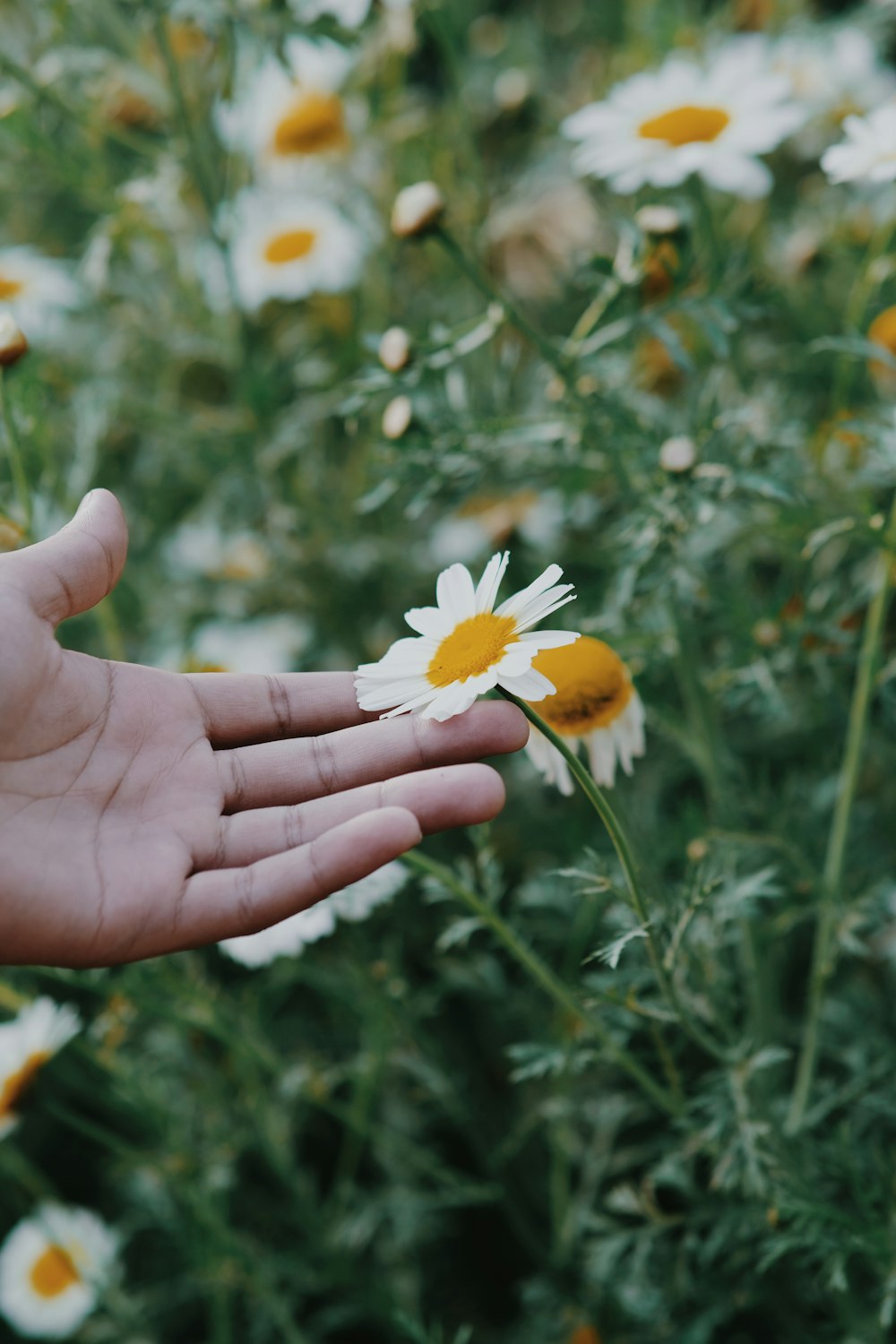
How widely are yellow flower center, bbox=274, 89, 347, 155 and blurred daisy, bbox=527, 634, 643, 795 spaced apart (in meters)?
1.83

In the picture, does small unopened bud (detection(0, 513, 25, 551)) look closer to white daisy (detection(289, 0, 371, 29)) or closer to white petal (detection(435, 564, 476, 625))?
white petal (detection(435, 564, 476, 625))

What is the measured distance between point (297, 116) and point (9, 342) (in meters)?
1.51

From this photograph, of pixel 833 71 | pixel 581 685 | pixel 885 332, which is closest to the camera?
pixel 581 685

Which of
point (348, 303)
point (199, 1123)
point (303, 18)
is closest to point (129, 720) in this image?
point (199, 1123)

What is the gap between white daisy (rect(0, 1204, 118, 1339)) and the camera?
6.19 feet

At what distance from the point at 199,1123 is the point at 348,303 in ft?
6.00

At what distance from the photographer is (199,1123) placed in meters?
1.97

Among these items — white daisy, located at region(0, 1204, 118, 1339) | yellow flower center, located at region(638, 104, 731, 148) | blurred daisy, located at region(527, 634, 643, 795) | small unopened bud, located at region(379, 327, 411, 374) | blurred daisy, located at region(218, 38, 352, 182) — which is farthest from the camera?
blurred daisy, located at region(218, 38, 352, 182)

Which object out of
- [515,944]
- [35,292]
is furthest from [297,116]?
[515,944]

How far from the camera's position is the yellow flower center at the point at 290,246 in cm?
246

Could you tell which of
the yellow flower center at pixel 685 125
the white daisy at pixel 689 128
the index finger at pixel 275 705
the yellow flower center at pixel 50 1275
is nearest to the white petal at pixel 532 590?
the index finger at pixel 275 705

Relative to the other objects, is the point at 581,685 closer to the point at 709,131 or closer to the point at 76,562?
the point at 76,562

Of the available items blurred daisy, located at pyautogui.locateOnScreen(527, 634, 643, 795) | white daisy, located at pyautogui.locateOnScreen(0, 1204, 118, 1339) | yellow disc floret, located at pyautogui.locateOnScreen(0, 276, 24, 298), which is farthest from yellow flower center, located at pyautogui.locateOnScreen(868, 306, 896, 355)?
white daisy, located at pyautogui.locateOnScreen(0, 1204, 118, 1339)

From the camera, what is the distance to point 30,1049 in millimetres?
1687
